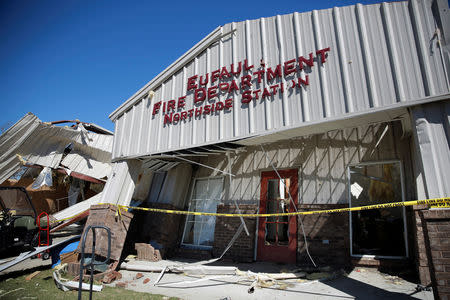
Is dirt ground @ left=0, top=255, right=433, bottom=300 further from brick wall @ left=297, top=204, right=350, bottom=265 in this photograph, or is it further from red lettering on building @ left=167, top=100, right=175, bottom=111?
red lettering on building @ left=167, top=100, right=175, bottom=111

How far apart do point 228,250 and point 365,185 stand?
457 cm

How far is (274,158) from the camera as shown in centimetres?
864

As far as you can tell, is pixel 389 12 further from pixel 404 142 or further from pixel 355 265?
pixel 355 265

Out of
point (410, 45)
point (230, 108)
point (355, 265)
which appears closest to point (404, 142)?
point (410, 45)

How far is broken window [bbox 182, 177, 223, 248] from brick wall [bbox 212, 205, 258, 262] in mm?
501

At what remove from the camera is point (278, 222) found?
7738mm

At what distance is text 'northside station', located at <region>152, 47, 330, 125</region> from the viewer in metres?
5.93

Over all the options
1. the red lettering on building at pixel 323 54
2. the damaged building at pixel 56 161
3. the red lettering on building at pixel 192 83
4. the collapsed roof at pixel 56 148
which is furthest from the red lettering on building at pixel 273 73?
the collapsed roof at pixel 56 148

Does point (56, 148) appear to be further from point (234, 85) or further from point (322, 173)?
point (322, 173)

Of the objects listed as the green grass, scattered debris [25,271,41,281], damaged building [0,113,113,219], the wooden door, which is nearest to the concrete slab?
the green grass

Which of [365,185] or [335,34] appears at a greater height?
[335,34]

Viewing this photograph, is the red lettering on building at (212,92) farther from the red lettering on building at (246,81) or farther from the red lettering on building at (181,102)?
the red lettering on building at (181,102)

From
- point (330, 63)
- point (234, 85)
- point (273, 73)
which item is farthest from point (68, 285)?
point (330, 63)

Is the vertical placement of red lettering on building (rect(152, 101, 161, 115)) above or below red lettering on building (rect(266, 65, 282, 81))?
above
